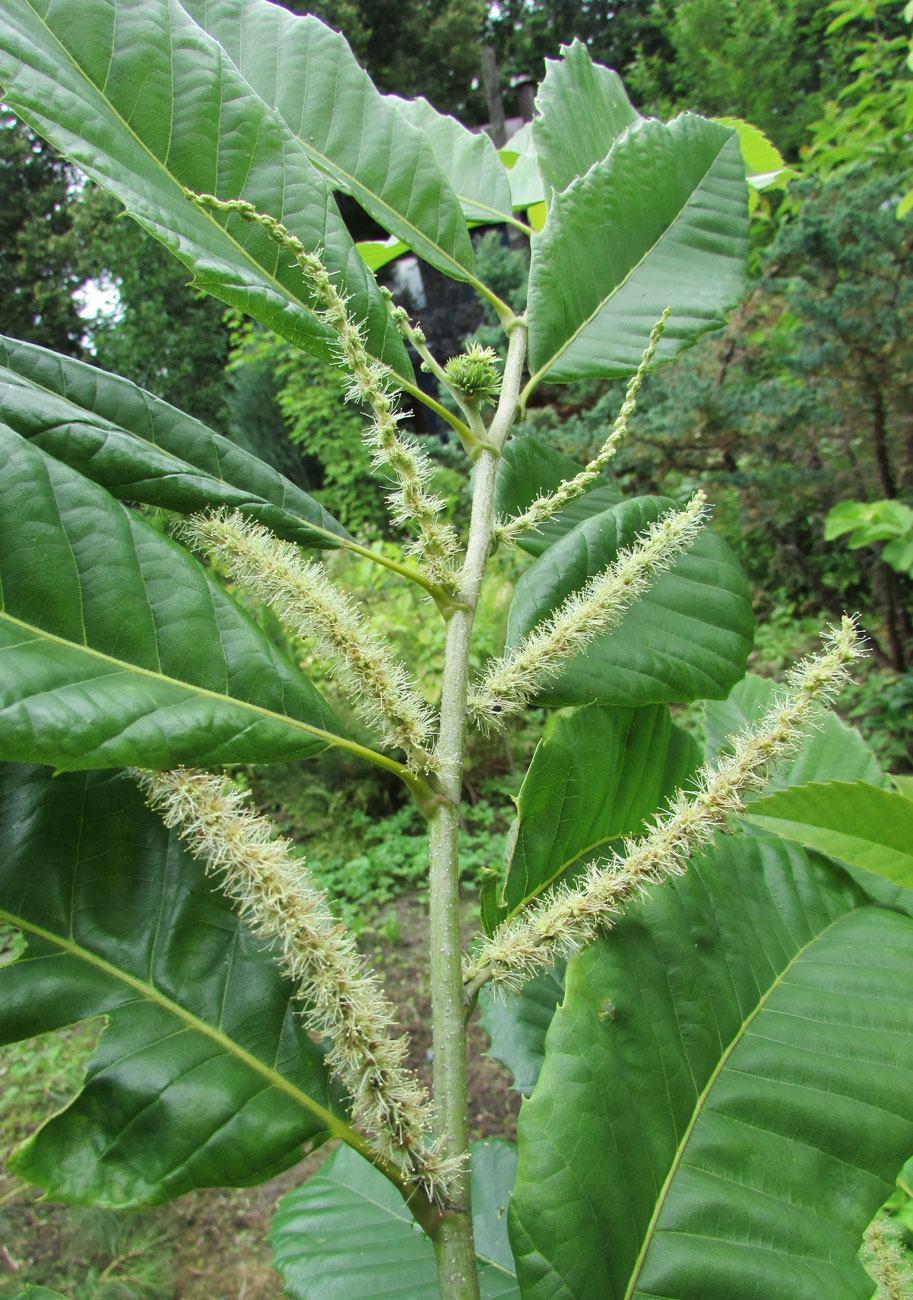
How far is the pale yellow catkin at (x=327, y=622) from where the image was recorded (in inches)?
20.6

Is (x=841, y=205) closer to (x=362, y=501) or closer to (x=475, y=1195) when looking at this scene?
(x=475, y=1195)

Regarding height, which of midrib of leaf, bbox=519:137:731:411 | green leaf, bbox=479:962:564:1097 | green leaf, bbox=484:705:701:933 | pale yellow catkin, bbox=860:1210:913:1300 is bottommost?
pale yellow catkin, bbox=860:1210:913:1300

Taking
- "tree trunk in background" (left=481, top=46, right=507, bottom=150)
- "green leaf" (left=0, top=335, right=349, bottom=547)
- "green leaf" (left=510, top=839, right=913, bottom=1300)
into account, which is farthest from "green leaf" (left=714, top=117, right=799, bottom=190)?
"tree trunk in background" (left=481, top=46, right=507, bottom=150)

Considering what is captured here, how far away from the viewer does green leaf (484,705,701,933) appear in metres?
0.62

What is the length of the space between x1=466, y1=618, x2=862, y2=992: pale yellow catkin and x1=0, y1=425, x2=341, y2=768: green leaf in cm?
20

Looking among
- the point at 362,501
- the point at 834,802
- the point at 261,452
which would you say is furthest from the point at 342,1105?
the point at 261,452

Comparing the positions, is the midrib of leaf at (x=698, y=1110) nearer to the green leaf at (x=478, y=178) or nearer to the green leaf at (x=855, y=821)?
the green leaf at (x=855, y=821)

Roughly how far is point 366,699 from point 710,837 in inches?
10.0

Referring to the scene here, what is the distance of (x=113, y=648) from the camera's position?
18.3 inches

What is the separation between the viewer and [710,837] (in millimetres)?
520

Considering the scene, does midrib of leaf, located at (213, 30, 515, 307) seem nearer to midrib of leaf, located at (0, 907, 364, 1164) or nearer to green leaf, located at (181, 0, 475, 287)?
green leaf, located at (181, 0, 475, 287)

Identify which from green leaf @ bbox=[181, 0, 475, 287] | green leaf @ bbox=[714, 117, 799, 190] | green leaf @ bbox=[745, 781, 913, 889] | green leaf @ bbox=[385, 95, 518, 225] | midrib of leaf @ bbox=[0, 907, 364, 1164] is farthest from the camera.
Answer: green leaf @ bbox=[714, 117, 799, 190]

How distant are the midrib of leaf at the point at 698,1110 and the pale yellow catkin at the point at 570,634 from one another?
0.30m

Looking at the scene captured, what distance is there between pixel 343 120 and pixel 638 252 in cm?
33
